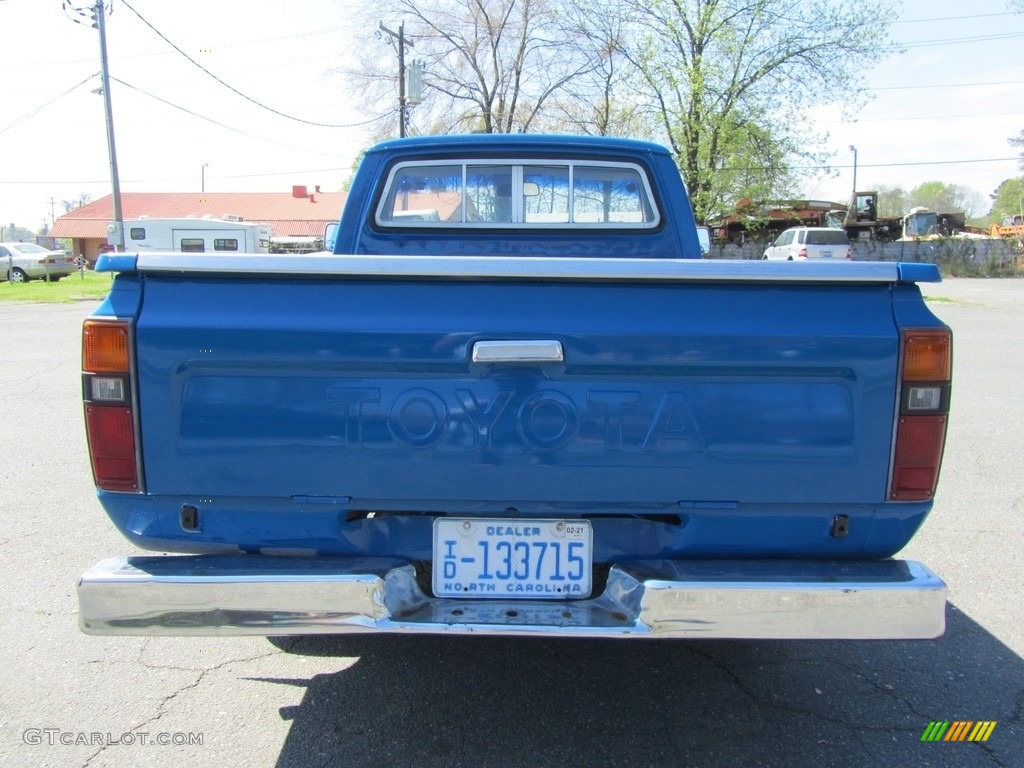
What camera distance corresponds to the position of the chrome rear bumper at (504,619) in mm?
2115

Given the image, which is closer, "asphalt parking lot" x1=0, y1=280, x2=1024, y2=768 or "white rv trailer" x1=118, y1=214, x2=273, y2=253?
"asphalt parking lot" x1=0, y1=280, x2=1024, y2=768

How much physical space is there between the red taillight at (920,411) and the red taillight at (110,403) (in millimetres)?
2163

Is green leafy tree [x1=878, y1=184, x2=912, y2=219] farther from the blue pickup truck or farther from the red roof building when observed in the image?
the blue pickup truck

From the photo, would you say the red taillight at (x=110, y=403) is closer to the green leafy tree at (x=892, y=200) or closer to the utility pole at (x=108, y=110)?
the utility pole at (x=108, y=110)

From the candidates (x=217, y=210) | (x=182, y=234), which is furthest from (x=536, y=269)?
(x=217, y=210)

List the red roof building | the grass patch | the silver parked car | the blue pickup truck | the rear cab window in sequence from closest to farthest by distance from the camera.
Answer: the blue pickup truck
the rear cab window
the grass patch
the silver parked car
the red roof building

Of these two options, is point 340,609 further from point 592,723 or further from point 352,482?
point 592,723

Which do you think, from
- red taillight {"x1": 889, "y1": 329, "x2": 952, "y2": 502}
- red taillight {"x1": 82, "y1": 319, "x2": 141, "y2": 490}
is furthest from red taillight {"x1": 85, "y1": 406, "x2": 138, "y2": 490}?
red taillight {"x1": 889, "y1": 329, "x2": 952, "y2": 502}

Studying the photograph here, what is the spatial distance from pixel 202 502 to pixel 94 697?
3.53 ft

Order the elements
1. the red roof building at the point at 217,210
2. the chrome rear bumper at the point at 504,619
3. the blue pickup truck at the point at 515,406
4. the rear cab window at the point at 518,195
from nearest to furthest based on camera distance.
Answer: the chrome rear bumper at the point at 504,619, the blue pickup truck at the point at 515,406, the rear cab window at the point at 518,195, the red roof building at the point at 217,210

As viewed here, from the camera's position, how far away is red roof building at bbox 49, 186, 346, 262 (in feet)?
173

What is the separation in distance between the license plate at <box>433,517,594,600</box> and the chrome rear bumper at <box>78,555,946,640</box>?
0.16m

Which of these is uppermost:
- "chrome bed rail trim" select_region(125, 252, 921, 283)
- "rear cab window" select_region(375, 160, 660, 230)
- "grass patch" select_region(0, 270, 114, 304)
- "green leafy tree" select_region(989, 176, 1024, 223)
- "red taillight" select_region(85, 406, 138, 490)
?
"green leafy tree" select_region(989, 176, 1024, 223)

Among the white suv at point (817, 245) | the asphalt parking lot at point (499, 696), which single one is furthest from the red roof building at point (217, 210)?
the asphalt parking lot at point (499, 696)
